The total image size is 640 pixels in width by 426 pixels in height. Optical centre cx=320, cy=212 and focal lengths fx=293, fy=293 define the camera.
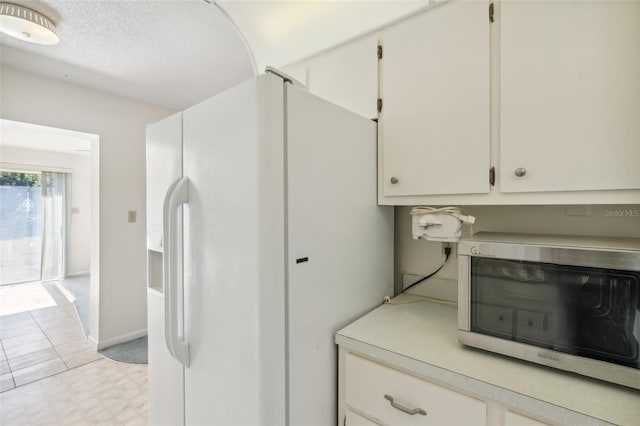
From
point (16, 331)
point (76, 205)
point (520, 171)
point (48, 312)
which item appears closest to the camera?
point (520, 171)

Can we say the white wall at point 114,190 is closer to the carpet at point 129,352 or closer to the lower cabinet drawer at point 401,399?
the carpet at point 129,352

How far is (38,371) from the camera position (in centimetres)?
235

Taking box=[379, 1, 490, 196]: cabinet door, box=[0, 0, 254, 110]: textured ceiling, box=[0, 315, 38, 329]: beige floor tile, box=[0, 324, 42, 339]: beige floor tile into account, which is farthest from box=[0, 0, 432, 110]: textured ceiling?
box=[0, 315, 38, 329]: beige floor tile

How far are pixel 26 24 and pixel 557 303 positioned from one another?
108 inches

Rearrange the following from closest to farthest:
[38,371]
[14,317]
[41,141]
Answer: [38,371], [14,317], [41,141]

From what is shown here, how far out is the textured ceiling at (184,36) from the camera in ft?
4.99

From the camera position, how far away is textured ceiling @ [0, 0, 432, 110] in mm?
1520

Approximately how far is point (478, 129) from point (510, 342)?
0.75 metres

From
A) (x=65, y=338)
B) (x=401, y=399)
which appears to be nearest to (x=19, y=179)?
(x=65, y=338)

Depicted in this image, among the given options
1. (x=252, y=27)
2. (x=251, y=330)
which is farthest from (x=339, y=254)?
(x=252, y=27)

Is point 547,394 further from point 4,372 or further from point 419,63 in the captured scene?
point 4,372

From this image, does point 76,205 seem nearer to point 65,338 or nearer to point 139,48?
point 65,338

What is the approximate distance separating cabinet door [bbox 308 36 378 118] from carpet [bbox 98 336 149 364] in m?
2.60

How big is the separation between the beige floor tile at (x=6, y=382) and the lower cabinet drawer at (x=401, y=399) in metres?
2.65
